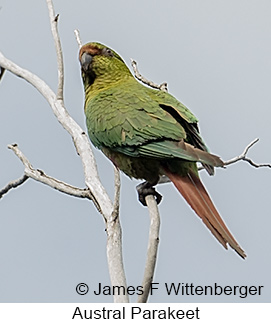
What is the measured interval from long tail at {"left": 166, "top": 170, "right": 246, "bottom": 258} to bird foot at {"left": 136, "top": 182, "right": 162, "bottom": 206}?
0.59 ft

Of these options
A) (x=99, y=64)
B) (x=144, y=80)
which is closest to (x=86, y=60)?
(x=99, y=64)

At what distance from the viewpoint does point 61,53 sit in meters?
3.76

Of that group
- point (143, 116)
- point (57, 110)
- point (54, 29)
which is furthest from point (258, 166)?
point (54, 29)

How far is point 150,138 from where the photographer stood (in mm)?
3271

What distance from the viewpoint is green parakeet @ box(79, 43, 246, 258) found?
3104mm

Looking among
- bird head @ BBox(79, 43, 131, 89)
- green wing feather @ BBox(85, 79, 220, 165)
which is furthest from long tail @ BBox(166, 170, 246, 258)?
bird head @ BBox(79, 43, 131, 89)

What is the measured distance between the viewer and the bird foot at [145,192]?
3418mm

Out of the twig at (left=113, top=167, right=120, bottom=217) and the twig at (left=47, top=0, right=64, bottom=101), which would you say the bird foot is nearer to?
the twig at (left=113, top=167, right=120, bottom=217)

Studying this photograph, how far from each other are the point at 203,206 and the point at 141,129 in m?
0.57

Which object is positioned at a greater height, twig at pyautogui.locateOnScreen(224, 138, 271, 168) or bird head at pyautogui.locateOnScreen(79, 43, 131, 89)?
bird head at pyautogui.locateOnScreen(79, 43, 131, 89)

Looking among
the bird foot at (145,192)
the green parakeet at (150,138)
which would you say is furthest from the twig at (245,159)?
the bird foot at (145,192)

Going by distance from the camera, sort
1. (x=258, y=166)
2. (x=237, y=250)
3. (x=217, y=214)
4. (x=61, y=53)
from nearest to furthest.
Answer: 1. (x=237, y=250)
2. (x=217, y=214)
3. (x=258, y=166)
4. (x=61, y=53)

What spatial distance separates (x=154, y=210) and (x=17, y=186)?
3.19 feet

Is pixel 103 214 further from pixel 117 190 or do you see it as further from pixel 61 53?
pixel 61 53
